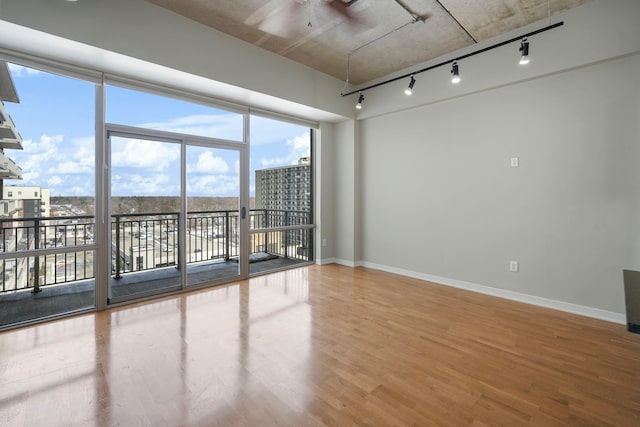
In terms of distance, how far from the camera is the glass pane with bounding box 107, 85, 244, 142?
3395 mm

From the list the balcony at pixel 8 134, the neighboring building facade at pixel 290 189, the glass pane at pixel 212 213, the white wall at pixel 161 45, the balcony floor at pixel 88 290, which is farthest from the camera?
the neighboring building facade at pixel 290 189

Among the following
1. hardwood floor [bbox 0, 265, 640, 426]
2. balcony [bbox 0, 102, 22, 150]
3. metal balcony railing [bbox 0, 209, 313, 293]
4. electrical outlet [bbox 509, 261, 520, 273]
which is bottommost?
hardwood floor [bbox 0, 265, 640, 426]

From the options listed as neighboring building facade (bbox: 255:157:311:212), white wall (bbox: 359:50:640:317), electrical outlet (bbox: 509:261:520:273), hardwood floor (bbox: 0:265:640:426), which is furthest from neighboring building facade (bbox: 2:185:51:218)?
electrical outlet (bbox: 509:261:520:273)

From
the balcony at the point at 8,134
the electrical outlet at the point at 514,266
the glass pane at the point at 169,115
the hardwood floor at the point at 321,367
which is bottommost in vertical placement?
the hardwood floor at the point at 321,367

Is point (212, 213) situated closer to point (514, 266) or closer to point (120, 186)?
point (120, 186)

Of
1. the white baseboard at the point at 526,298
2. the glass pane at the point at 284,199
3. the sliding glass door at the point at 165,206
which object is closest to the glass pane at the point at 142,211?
the sliding glass door at the point at 165,206

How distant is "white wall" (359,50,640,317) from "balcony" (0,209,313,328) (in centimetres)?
218

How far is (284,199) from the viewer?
563 centimetres

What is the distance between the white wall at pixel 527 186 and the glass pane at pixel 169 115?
261 centimetres

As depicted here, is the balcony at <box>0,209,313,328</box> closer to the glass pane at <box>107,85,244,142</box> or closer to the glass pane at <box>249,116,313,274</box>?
the glass pane at <box>249,116,313,274</box>

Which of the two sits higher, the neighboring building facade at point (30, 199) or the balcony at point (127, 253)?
the neighboring building facade at point (30, 199)

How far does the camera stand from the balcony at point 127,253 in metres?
3.07

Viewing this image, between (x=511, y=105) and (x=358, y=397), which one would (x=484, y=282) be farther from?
(x=358, y=397)

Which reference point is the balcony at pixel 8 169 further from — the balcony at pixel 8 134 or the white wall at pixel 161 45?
the white wall at pixel 161 45
